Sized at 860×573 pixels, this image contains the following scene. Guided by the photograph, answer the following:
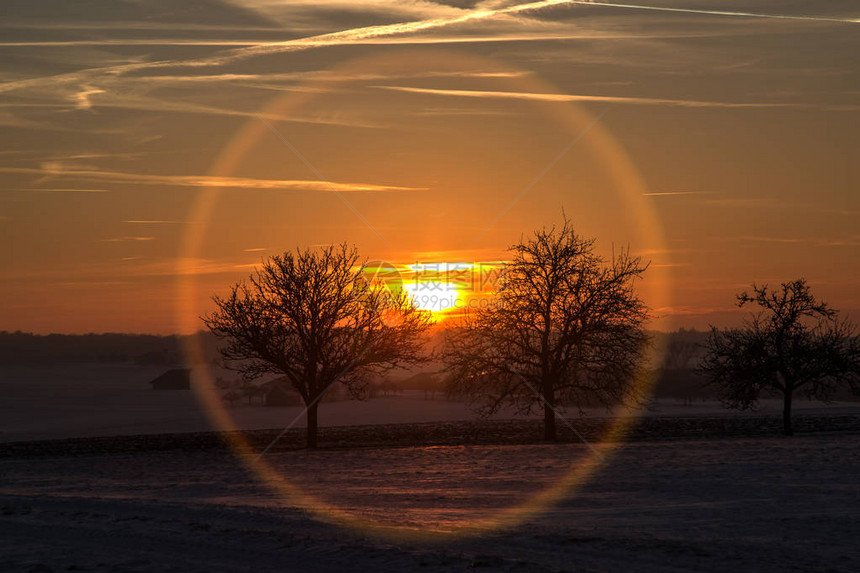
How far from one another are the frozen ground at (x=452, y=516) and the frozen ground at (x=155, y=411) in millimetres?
34717

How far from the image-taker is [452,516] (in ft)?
52.3

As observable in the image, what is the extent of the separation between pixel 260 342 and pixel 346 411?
45.8 metres

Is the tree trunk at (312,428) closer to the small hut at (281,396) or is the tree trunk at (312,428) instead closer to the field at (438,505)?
the field at (438,505)

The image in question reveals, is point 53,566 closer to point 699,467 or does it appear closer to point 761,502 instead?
point 761,502

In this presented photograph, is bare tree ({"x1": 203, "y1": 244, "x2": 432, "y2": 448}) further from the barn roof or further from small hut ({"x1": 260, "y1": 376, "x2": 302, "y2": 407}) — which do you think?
the barn roof

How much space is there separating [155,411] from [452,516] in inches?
2847

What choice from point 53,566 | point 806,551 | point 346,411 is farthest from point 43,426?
point 806,551

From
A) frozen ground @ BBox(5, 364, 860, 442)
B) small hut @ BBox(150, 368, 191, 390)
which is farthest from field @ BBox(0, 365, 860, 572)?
small hut @ BBox(150, 368, 191, 390)

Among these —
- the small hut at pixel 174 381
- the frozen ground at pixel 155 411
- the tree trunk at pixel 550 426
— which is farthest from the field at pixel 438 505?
the small hut at pixel 174 381

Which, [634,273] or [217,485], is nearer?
[217,485]

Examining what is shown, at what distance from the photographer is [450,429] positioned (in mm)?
45625

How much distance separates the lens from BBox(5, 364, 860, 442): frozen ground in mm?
62094

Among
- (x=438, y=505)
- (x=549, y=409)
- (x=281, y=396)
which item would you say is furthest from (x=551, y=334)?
(x=281, y=396)

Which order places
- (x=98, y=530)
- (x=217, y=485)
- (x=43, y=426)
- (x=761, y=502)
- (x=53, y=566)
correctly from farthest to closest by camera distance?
(x=43, y=426) → (x=217, y=485) → (x=761, y=502) → (x=98, y=530) → (x=53, y=566)
